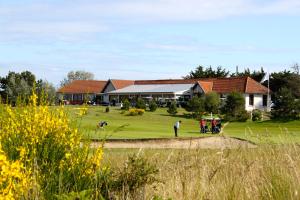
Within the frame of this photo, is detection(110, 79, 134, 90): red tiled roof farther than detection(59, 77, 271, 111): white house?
Yes

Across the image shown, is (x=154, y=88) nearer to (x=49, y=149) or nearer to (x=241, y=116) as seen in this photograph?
(x=241, y=116)

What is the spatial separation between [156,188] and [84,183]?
3.44ft

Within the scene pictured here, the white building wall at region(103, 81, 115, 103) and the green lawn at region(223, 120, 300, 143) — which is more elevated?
the white building wall at region(103, 81, 115, 103)

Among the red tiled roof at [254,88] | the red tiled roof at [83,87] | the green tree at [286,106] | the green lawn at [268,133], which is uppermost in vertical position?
the red tiled roof at [83,87]

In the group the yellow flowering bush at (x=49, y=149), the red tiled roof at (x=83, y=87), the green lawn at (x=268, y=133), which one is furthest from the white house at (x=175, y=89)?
the yellow flowering bush at (x=49, y=149)

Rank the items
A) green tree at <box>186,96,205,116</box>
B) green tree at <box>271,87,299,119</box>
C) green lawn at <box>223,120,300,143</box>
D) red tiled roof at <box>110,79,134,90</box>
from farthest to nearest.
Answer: red tiled roof at <box>110,79,134,90</box> → green tree at <box>186,96,205,116</box> → green tree at <box>271,87,299,119</box> → green lawn at <box>223,120,300,143</box>

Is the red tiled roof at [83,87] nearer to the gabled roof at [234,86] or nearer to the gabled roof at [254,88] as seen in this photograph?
the gabled roof at [234,86]

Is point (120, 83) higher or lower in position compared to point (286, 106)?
higher

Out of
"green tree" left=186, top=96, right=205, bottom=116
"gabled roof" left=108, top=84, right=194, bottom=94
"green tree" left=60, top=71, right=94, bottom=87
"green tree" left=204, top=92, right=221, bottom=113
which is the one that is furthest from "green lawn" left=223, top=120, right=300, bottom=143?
"green tree" left=60, top=71, right=94, bottom=87

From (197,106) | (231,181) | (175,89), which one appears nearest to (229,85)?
(175,89)

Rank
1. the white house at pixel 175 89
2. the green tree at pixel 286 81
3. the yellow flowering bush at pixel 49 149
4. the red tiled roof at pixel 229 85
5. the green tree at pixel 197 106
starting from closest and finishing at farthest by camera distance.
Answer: the yellow flowering bush at pixel 49 149 < the green tree at pixel 197 106 < the green tree at pixel 286 81 < the red tiled roof at pixel 229 85 < the white house at pixel 175 89

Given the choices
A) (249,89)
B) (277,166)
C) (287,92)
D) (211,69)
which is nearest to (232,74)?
(211,69)

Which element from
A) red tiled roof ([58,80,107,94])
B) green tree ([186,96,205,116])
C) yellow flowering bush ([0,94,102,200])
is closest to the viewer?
yellow flowering bush ([0,94,102,200])

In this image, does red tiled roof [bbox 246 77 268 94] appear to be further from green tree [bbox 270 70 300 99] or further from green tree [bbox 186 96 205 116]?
green tree [bbox 186 96 205 116]
